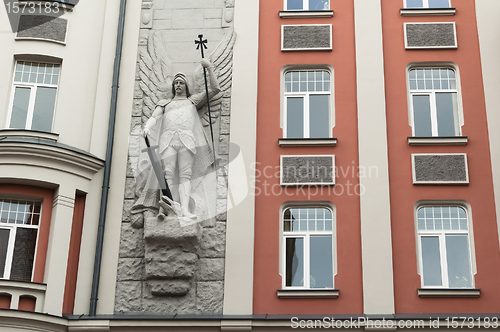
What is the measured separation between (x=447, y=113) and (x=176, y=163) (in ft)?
18.7

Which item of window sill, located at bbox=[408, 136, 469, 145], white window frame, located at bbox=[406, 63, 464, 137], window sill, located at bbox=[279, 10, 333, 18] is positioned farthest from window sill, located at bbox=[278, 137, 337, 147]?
window sill, located at bbox=[279, 10, 333, 18]

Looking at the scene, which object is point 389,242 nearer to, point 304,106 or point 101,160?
point 304,106

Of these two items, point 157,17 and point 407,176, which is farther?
point 157,17

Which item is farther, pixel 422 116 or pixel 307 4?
pixel 307 4

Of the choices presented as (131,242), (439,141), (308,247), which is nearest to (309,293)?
(308,247)

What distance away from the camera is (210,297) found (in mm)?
12773

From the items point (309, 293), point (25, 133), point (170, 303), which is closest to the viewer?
point (309, 293)

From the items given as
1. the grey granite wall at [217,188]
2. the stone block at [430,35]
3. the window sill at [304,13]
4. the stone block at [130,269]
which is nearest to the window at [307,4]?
the window sill at [304,13]

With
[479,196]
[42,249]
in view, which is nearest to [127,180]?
[42,249]

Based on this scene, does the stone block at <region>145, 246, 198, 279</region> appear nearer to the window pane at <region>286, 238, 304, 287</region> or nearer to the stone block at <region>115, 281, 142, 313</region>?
the stone block at <region>115, 281, 142, 313</region>

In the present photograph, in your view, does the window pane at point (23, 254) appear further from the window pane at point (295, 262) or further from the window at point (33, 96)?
the window pane at point (295, 262)

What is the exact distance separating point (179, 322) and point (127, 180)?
3.18 m

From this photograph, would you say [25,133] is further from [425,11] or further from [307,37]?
[425,11]

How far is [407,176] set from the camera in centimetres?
1352
